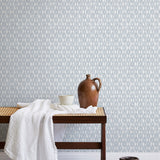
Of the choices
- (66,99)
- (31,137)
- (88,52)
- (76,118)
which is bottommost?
(31,137)

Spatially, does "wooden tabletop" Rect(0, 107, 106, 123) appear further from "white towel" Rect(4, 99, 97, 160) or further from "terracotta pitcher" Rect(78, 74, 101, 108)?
"terracotta pitcher" Rect(78, 74, 101, 108)

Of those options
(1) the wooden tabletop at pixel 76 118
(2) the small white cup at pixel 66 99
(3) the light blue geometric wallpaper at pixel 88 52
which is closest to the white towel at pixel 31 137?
(1) the wooden tabletop at pixel 76 118

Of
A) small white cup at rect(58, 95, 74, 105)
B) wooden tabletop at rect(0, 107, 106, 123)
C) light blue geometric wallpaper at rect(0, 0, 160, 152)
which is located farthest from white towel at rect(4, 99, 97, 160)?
light blue geometric wallpaper at rect(0, 0, 160, 152)

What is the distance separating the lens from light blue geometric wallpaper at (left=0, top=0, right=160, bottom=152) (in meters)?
2.80

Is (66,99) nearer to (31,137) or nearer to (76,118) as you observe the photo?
(76,118)

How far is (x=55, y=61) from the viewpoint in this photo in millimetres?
2812

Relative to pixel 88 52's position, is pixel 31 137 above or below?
below

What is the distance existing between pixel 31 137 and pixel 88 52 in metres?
0.99

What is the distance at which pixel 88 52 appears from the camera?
2.81 m

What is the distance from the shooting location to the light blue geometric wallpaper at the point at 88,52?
110 inches

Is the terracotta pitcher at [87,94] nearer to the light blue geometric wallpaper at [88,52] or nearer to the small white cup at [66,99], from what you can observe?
the small white cup at [66,99]

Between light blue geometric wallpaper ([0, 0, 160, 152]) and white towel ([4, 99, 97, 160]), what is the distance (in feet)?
2.03

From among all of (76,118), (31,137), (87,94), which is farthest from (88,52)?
(31,137)

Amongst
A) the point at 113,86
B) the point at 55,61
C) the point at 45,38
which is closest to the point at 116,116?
the point at 113,86
